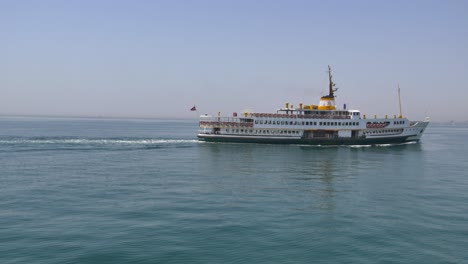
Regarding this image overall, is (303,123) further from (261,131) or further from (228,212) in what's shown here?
(228,212)

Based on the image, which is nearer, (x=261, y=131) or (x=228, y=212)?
(x=228, y=212)

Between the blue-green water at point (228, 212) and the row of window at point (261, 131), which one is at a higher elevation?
the row of window at point (261, 131)

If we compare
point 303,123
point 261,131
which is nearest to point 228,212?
point 261,131

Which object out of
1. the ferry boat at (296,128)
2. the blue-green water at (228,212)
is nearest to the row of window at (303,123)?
the ferry boat at (296,128)

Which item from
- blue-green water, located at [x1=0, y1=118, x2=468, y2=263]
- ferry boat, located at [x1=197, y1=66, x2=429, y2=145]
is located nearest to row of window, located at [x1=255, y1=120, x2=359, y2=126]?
ferry boat, located at [x1=197, y1=66, x2=429, y2=145]

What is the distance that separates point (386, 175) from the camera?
4403 cm

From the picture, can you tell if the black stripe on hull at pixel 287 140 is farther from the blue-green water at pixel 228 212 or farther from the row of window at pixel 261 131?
the blue-green water at pixel 228 212

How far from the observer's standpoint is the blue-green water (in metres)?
19.3

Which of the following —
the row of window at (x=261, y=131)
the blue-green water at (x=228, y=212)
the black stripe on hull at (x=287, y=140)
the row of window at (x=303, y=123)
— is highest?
the row of window at (x=303, y=123)

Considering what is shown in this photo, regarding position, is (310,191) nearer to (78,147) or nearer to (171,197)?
(171,197)

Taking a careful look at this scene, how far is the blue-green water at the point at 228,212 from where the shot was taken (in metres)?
19.3

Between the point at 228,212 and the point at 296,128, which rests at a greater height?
the point at 296,128

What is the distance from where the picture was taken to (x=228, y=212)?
26859 mm

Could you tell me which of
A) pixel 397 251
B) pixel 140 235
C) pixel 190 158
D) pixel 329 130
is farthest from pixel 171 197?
pixel 329 130
